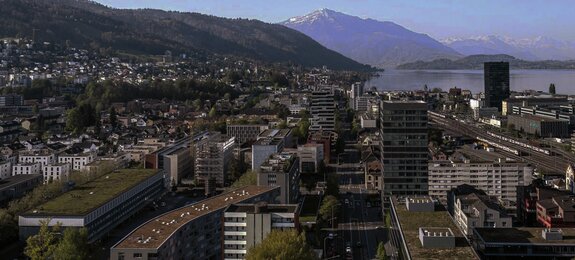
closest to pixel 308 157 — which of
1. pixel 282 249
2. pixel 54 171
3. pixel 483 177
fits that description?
pixel 483 177

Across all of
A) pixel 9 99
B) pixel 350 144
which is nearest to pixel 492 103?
pixel 350 144

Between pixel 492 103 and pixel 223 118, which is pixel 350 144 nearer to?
pixel 223 118

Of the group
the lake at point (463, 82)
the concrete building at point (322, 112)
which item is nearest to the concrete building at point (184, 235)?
A: the concrete building at point (322, 112)

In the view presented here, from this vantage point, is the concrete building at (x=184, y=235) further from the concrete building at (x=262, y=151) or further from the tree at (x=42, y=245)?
the concrete building at (x=262, y=151)

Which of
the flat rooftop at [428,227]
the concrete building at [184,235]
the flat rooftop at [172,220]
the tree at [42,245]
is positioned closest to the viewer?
the flat rooftop at [428,227]

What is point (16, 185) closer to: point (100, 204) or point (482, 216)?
point (100, 204)

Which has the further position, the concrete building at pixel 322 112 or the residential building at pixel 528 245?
the concrete building at pixel 322 112

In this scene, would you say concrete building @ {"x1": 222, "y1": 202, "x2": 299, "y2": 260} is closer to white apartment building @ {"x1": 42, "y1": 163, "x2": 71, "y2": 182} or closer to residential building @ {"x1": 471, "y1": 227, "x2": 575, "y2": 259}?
residential building @ {"x1": 471, "y1": 227, "x2": 575, "y2": 259}

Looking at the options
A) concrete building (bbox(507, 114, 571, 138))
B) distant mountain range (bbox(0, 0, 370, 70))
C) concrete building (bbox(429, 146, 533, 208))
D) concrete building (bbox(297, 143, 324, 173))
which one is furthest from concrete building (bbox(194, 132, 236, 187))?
distant mountain range (bbox(0, 0, 370, 70))
